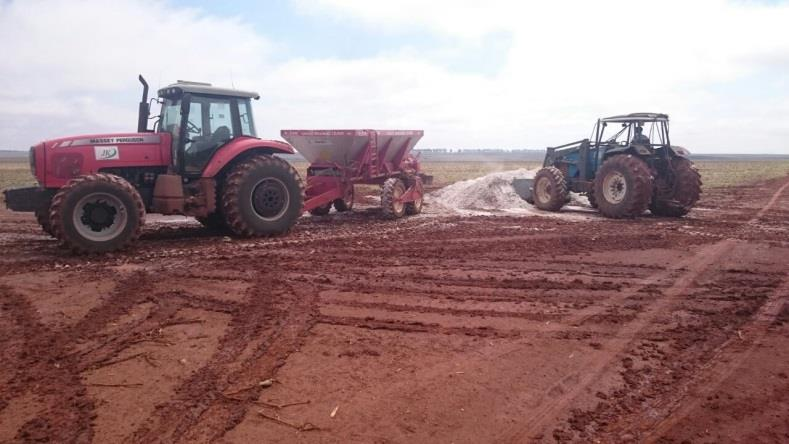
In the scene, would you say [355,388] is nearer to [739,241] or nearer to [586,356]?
[586,356]

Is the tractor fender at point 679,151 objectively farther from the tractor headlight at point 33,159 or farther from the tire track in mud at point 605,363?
the tractor headlight at point 33,159

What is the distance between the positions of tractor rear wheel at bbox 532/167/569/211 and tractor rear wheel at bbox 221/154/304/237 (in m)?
7.29

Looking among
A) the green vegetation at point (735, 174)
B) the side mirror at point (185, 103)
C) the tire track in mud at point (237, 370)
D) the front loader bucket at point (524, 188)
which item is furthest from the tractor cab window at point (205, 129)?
the green vegetation at point (735, 174)

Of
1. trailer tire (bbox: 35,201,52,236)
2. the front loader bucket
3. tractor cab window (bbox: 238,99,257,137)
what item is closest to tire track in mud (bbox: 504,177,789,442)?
tractor cab window (bbox: 238,99,257,137)

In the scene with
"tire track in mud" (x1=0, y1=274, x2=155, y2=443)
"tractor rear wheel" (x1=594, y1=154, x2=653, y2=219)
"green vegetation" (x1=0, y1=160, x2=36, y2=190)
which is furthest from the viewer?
"green vegetation" (x1=0, y1=160, x2=36, y2=190)

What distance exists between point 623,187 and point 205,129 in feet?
29.7

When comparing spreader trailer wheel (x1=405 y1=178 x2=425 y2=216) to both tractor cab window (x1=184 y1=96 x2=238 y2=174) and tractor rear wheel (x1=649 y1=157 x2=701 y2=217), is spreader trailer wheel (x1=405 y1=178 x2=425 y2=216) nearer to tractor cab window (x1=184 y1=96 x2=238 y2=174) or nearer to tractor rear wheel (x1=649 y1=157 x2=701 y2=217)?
tractor cab window (x1=184 y1=96 x2=238 y2=174)

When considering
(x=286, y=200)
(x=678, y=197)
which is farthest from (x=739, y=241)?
(x=286, y=200)

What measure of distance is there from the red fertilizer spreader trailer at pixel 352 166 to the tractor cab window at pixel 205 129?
2599 mm

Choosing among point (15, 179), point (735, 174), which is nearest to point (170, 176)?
point (15, 179)

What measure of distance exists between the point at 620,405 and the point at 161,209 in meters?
7.77

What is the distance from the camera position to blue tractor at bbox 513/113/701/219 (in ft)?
44.0

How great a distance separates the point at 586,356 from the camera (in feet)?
16.1

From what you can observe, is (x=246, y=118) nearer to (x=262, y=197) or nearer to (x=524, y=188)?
(x=262, y=197)
